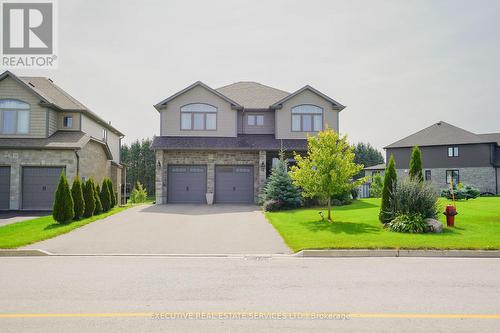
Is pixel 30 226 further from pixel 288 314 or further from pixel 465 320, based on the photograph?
pixel 465 320

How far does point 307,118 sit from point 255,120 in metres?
4.01

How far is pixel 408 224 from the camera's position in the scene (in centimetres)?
1291

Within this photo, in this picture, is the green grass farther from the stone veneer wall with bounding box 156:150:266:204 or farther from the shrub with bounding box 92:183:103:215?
the shrub with bounding box 92:183:103:215

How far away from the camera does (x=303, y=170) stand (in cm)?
1596

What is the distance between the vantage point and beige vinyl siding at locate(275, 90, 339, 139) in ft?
85.0

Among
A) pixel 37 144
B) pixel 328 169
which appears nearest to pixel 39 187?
pixel 37 144

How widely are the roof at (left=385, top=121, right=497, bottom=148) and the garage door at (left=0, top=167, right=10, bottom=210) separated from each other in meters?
38.4

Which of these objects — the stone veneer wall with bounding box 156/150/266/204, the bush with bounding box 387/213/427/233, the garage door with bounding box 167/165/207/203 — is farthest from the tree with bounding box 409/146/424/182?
the garage door with bounding box 167/165/207/203

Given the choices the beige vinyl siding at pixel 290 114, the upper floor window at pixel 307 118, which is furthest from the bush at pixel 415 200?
the upper floor window at pixel 307 118

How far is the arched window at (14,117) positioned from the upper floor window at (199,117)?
1011 cm

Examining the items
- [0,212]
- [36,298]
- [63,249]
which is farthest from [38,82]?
[36,298]

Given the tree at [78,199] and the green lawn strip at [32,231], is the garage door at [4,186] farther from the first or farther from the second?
the tree at [78,199]

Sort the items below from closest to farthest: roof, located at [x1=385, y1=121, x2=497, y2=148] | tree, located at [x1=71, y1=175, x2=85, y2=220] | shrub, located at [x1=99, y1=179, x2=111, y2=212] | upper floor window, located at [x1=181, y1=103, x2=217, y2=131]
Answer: tree, located at [x1=71, y1=175, x2=85, y2=220], shrub, located at [x1=99, y1=179, x2=111, y2=212], upper floor window, located at [x1=181, y1=103, x2=217, y2=131], roof, located at [x1=385, y1=121, x2=497, y2=148]

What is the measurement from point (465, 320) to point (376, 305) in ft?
4.07
